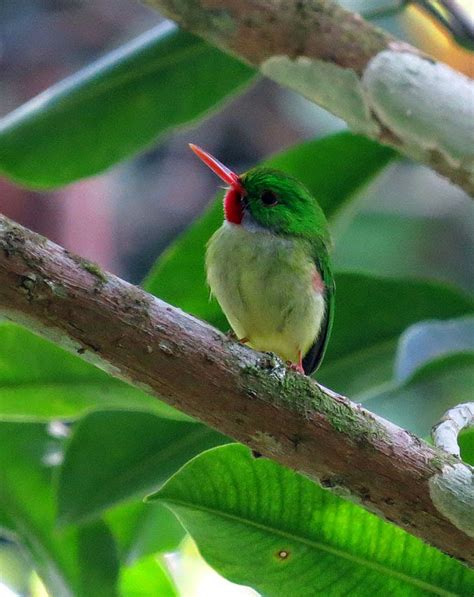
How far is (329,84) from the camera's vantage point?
1.94 meters

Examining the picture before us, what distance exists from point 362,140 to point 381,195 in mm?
4932

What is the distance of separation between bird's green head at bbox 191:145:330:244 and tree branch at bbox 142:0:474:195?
29 centimetres

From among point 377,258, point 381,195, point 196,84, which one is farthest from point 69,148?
point 381,195

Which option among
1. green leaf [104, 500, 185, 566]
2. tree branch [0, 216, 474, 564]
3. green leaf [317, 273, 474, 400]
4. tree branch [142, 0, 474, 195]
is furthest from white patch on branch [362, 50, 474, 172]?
green leaf [104, 500, 185, 566]

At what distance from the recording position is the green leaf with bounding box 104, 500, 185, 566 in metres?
2.15

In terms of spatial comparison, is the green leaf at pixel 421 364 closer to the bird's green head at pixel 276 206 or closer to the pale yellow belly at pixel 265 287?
the pale yellow belly at pixel 265 287

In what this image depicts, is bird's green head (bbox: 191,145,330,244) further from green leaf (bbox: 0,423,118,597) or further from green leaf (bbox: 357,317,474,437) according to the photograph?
green leaf (bbox: 0,423,118,597)

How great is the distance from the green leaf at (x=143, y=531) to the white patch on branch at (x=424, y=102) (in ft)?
3.03

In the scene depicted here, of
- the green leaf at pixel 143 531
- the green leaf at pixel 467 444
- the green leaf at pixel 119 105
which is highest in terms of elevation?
the green leaf at pixel 119 105

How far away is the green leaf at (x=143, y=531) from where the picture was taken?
2.15 metres

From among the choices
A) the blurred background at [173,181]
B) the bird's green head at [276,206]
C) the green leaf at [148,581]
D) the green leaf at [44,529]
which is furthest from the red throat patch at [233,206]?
the blurred background at [173,181]

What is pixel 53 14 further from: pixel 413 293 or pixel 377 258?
pixel 413 293

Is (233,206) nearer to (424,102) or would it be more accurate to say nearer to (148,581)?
(424,102)

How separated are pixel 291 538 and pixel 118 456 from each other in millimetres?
616
